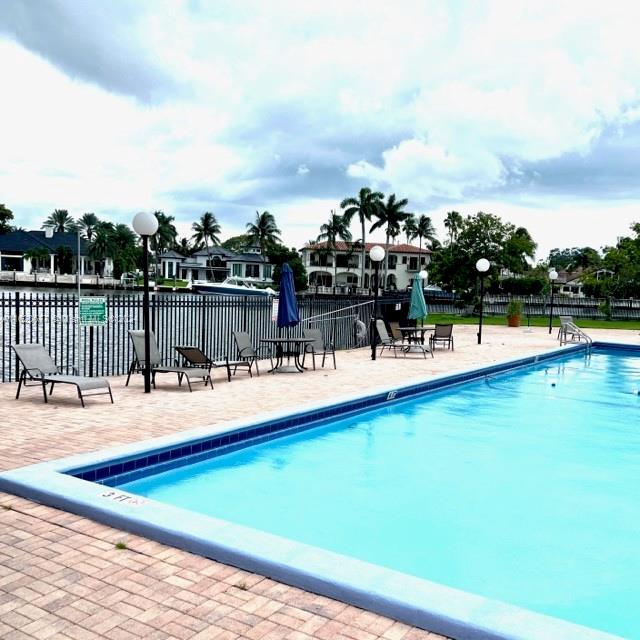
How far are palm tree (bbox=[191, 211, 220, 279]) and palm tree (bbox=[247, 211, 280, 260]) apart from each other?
5.91 metres

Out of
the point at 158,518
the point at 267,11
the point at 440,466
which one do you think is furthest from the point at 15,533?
the point at 267,11

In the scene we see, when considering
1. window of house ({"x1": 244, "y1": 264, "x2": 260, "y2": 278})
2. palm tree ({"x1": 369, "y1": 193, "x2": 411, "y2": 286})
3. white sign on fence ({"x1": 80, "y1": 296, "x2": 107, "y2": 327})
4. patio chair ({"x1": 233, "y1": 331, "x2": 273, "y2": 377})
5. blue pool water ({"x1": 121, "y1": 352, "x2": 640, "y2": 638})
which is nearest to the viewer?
blue pool water ({"x1": 121, "y1": 352, "x2": 640, "y2": 638})

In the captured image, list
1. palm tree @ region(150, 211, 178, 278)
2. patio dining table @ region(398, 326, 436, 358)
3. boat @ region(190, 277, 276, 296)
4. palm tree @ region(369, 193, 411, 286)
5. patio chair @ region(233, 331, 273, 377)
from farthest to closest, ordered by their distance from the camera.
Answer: palm tree @ region(150, 211, 178, 278), palm tree @ region(369, 193, 411, 286), boat @ region(190, 277, 276, 296), patio dining table @ region(398, 326, 436, 358), patio chair @ region(233, 331, 273, 377)

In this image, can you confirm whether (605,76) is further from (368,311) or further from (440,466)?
(440,466)

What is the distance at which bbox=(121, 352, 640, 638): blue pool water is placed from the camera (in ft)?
15.5

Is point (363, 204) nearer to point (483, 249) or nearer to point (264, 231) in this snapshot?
point (264, 231)

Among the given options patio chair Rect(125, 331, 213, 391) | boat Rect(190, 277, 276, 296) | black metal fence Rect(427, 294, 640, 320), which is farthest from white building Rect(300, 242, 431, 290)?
patio chair Rect(125, 331, 213, 391)

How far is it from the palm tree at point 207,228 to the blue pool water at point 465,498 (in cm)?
8652

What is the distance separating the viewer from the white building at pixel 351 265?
84.2 metres

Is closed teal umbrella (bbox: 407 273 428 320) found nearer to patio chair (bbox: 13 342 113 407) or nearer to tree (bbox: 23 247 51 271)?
patio chair (bbox: 13 342 113 407)

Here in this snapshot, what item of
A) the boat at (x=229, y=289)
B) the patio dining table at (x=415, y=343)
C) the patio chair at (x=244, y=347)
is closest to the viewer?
the patio chair at (x=244, y=347)

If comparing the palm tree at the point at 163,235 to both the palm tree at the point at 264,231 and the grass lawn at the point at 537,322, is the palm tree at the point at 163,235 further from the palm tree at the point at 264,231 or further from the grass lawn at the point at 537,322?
the grass lawn at the point at 537,322

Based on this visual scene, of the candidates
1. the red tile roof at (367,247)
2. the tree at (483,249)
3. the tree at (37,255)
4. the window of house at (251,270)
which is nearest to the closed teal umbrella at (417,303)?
the tree at (483,249)

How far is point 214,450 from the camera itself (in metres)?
7.04
